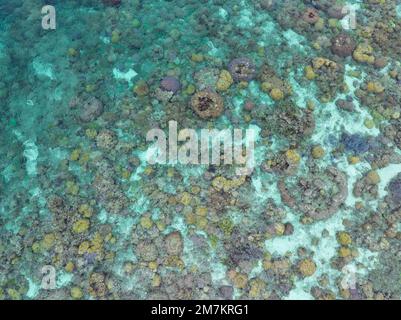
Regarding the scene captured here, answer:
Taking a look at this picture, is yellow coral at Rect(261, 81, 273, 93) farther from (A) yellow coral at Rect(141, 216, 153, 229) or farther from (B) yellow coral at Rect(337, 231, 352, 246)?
(A) yellow coral at Rect(141, 216, 153, 229)

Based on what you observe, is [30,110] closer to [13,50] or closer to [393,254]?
[13,50]

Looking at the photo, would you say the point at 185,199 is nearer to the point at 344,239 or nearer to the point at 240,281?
the point at 240,281

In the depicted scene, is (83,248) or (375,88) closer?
(83,248)

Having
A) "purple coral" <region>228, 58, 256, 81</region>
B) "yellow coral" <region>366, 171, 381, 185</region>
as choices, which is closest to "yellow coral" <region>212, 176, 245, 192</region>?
"purple coral" <region>228, 58, 256, 81</region>

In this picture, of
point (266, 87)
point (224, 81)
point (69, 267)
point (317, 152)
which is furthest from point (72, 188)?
point (317, 152)

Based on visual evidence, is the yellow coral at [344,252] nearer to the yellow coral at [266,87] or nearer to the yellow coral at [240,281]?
the yellow coral at [240,281]

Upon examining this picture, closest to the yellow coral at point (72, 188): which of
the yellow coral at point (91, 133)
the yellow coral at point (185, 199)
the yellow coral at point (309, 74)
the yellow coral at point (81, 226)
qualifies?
the yellow coral at point (81, 226)
